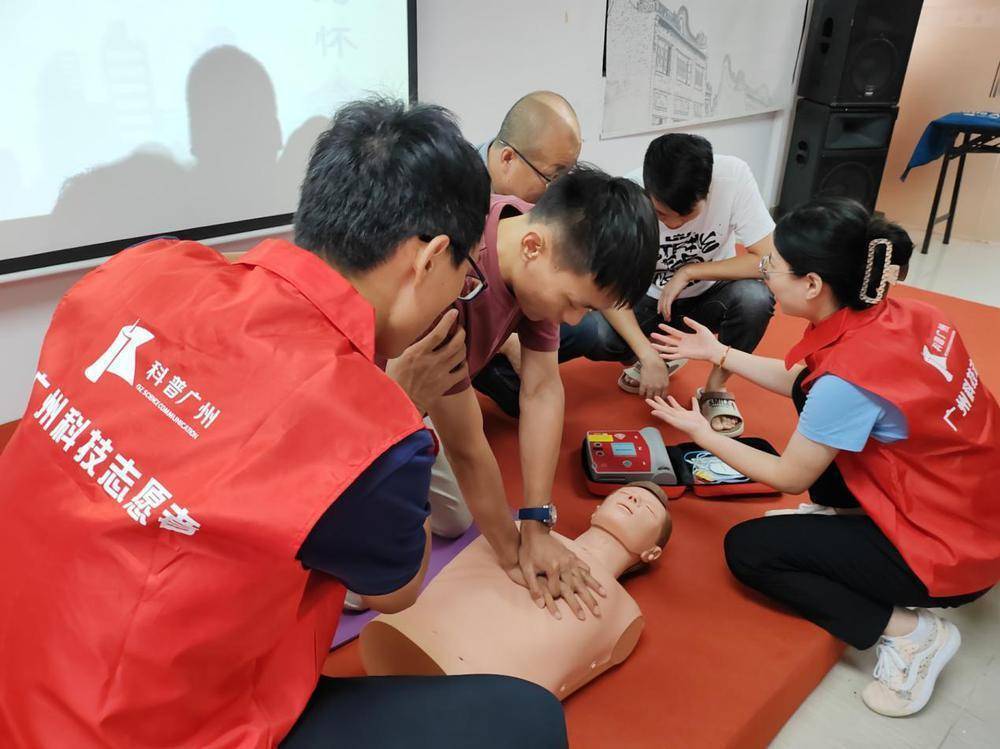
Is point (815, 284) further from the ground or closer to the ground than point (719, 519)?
further from the ground

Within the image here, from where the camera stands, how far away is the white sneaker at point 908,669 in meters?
1.43

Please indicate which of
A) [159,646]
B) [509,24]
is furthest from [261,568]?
[509,24]

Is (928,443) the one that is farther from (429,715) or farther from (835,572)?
(429,715)

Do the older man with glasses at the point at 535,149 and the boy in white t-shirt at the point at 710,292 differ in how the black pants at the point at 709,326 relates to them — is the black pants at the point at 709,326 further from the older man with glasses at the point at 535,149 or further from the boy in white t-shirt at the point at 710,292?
the older man with glasses at the point at 535,149

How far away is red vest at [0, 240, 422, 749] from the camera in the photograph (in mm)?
702

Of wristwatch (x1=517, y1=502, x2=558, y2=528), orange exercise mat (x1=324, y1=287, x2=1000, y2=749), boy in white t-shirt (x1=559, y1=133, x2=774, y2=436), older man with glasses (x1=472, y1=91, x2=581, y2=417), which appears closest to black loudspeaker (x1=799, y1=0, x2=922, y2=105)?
boy in white t-shirt (x1=559, y1=133, x2=774, y2=436)

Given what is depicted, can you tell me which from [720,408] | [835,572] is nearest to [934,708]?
[835,572]

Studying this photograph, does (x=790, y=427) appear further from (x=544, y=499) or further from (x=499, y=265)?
(x=499, y=265)

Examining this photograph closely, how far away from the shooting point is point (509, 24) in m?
2.84

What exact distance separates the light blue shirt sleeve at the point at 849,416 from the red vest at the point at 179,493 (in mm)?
921

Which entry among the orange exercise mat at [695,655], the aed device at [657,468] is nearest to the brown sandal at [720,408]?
the aed device at [657,468]

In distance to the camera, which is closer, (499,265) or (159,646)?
(159,646)

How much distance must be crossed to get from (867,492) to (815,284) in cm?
43

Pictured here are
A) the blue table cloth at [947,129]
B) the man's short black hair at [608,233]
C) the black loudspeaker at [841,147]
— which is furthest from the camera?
the black loudspeaker at [841,147]
